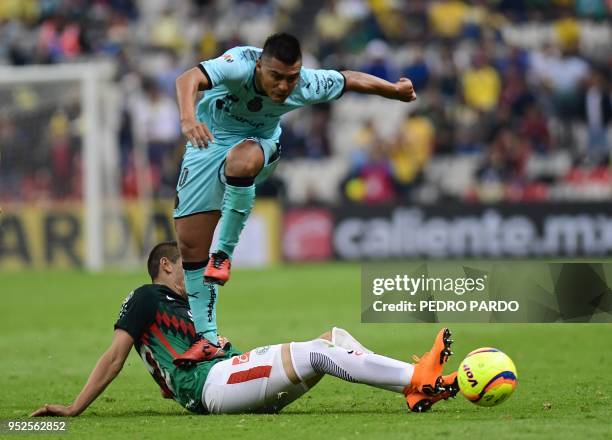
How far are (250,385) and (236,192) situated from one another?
186cm

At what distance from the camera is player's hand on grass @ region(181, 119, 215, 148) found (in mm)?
7828

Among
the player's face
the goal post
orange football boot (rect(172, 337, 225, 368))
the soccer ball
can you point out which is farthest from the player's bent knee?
Answer: the goal post

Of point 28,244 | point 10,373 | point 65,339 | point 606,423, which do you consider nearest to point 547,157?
point 28,244

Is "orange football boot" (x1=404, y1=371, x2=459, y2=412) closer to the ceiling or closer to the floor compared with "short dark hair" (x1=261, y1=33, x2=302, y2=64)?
closer to the floor

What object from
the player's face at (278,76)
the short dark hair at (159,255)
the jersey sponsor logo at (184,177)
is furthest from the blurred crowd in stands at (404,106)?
the short dark hair at (159,255)

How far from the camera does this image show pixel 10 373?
10.6 metres

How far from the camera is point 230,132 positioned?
31.1 feet

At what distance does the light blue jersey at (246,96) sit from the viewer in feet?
28.3

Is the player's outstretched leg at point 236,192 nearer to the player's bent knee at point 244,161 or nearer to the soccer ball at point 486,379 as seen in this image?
the player's bent knee at point 244,161

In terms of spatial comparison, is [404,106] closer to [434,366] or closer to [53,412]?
[434,366]

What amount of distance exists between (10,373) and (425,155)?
14.3 metres

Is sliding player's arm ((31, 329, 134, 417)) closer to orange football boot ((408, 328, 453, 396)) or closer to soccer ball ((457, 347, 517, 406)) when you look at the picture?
orange football boot ((408, 328, 453, 396))

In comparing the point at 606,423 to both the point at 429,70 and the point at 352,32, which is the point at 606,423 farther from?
the point at 352,32

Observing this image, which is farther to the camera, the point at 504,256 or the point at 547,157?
the point at 547,157
